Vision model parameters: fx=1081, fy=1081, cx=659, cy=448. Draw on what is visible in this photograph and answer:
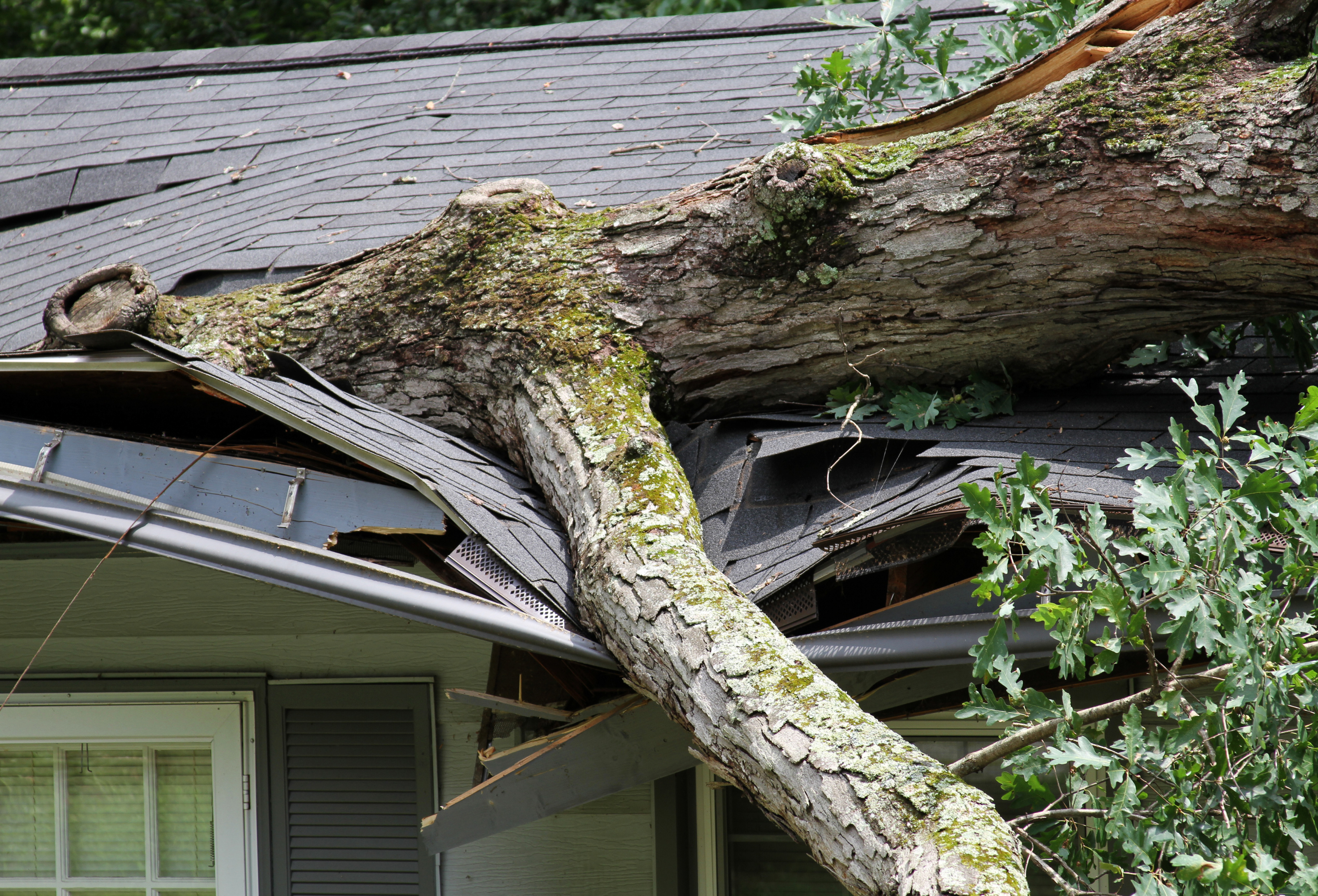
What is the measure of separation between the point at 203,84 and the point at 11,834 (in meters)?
4.55

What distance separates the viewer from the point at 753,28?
6.25 m

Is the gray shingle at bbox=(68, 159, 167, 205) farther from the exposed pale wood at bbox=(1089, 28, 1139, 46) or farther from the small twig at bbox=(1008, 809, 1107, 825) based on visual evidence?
the small twig at bbox=(1008, 809, 1107, 825)

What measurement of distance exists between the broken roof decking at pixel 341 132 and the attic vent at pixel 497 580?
2.11 meters

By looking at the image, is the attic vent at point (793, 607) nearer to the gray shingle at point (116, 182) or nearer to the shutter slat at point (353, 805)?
the shutter slat at point (353, 805)

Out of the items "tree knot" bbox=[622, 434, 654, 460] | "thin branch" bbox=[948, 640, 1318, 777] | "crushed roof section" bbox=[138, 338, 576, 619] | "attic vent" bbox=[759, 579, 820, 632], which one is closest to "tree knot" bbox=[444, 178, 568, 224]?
"crushed roof section" bbox=[138, 338, 576, 619]

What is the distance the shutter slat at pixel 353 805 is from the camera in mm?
3484

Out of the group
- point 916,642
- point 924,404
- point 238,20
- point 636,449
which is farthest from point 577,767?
point 238,20

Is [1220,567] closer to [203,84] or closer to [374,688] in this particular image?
[374,688]

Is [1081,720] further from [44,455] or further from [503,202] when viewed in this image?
[44,455]

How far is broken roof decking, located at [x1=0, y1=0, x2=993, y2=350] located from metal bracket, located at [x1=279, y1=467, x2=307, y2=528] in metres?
1.80

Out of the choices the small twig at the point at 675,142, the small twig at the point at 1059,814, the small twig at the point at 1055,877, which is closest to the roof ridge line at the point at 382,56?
the small twig at the point at 675,142

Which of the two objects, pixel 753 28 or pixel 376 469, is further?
pixel 753 28

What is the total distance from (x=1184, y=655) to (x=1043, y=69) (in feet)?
5.45

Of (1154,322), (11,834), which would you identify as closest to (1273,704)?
(1154,322)
